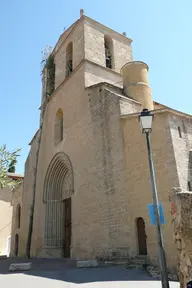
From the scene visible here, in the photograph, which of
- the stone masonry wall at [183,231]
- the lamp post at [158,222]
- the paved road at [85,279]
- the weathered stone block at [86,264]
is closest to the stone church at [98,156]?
the weathered stone block at [86,264]

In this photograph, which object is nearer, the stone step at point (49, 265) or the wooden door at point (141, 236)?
the stone step at point (49, 265)

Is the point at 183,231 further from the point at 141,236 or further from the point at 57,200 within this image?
the point at 57,200

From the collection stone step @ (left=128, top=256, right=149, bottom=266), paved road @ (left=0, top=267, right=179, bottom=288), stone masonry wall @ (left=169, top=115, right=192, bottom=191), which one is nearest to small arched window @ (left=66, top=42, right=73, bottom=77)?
stone masonry wall @ (left=169, top=115, right=192, bottom=191)

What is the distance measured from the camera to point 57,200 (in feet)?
43.3

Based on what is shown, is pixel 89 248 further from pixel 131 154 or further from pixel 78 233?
pixel 131 154

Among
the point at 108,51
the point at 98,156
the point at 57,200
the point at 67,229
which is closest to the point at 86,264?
the point at 98,156

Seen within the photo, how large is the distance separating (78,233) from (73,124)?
5208mm

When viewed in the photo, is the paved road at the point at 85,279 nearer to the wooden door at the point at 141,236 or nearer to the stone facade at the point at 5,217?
the wooden door at the point at 141,236

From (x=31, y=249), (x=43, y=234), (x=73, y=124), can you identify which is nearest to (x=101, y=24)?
(x=73, y=124)

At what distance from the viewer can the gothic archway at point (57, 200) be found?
12383mm

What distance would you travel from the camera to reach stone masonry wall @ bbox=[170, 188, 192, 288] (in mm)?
3596

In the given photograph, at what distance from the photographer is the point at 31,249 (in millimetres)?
13164

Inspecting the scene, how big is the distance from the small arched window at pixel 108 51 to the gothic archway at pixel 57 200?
6.21 metres

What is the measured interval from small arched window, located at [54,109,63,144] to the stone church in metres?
0.06
